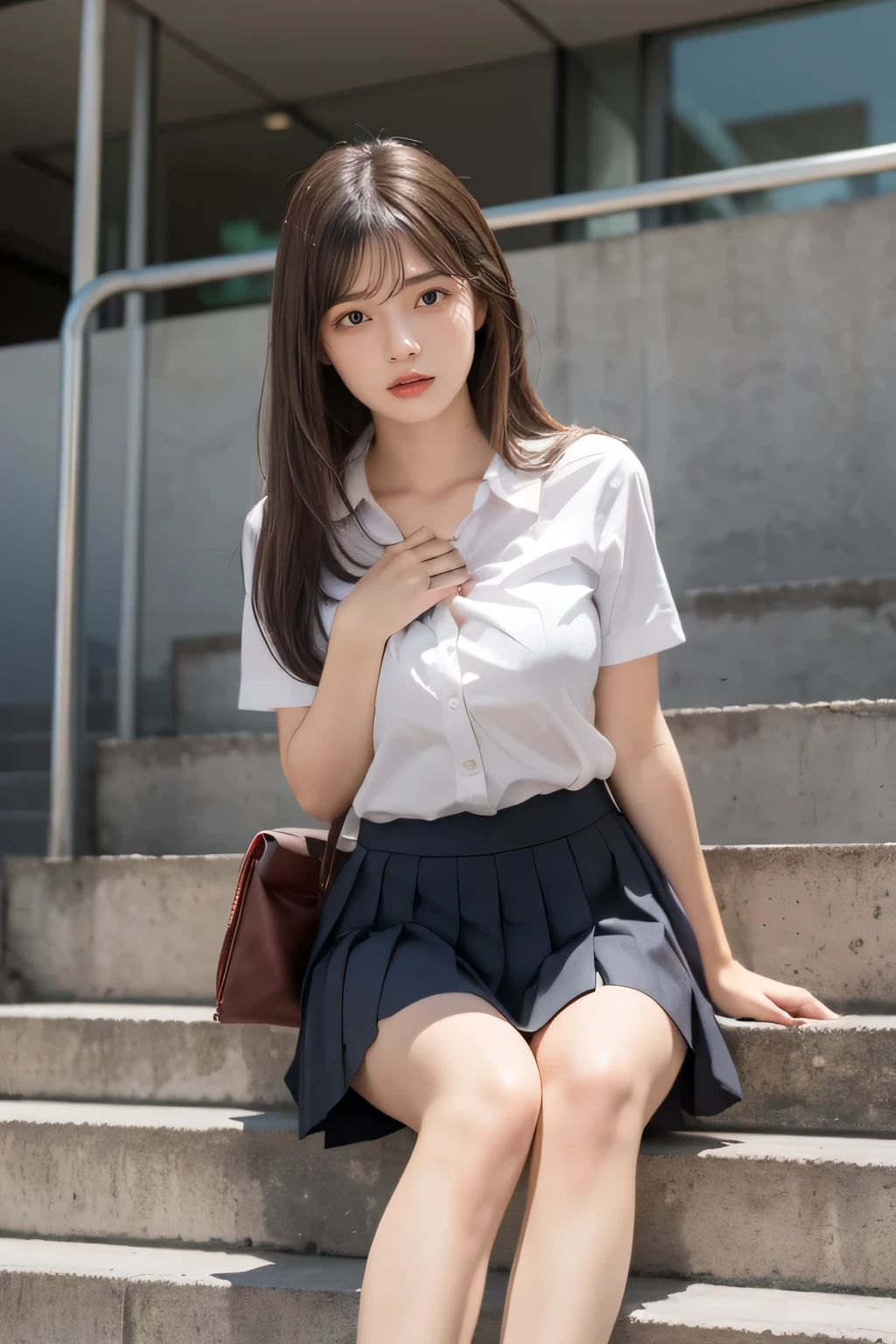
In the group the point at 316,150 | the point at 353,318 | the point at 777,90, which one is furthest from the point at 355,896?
the point at 316,150

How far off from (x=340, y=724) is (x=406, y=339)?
486 millimetres

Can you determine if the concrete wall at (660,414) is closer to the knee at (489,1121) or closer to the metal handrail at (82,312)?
the metal handrail at (82,312)

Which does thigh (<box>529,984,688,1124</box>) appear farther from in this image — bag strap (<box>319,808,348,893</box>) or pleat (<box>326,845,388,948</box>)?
bag strap (<box>319,808,348,893</box>)

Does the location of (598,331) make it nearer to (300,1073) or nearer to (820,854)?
(820,854)

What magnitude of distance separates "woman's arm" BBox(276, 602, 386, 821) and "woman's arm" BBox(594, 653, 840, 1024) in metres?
0.30

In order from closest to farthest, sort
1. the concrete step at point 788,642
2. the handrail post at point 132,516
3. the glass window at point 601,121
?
1. the concrete step at point 788,642
2. the handrail post at point 132,516
3. the glass window at point 601,121

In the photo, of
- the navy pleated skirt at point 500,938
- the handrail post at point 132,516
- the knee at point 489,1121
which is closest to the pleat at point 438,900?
the navy pleated skirt at point 500,938

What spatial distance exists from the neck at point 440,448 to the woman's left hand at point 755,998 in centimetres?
74

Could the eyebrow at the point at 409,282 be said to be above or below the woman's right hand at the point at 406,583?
above

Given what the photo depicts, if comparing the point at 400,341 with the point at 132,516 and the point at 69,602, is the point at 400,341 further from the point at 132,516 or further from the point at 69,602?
the point at 132,516

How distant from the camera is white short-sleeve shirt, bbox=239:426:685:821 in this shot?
168 cm

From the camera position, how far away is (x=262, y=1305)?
1.70m

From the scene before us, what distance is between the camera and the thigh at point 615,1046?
4.74 feet

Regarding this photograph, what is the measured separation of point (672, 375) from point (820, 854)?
2160 mm
